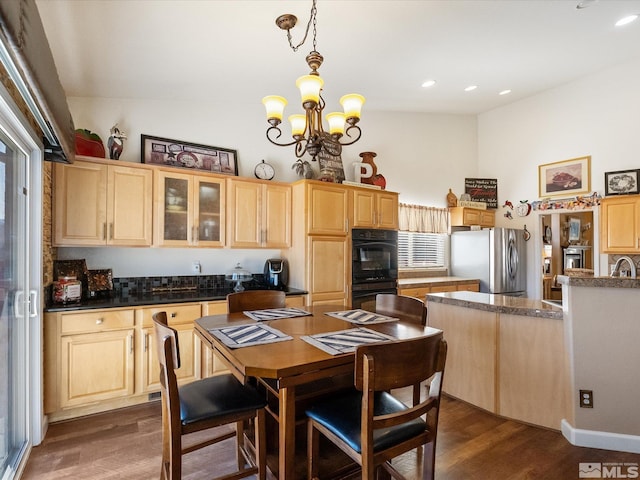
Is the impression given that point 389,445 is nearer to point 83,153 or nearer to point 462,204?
point 83,153

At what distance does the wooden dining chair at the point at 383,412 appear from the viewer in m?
1.20

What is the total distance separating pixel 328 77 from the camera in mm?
3438

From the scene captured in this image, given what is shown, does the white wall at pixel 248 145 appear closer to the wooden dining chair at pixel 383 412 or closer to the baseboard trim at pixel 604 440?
the wooden dining chair at pixel 383 412

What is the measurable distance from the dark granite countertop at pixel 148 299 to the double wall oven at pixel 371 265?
0.72 metres

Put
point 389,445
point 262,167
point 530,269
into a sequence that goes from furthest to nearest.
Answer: point 530,269 → point 262,167 → point 389,445

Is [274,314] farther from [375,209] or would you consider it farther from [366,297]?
[375,209]

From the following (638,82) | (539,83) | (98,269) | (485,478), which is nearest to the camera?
(485,478)

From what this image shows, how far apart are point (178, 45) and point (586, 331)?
11.5 ft

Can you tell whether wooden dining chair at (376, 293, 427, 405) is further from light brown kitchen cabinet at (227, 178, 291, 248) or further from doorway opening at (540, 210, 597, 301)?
doorway opening at (540, 210, 597, 301)


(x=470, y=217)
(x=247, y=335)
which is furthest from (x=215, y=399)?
(x=470, y=217)

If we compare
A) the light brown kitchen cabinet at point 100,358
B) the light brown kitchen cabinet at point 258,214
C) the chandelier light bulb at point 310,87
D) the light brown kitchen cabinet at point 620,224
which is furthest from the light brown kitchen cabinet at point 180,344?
the light brown kitchen cabinet at point 620,224

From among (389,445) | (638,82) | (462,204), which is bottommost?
(389,445)

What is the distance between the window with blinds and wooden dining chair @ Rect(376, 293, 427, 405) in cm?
282

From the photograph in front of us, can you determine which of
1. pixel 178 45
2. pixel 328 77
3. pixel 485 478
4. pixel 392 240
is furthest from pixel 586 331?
pixel 178 45
